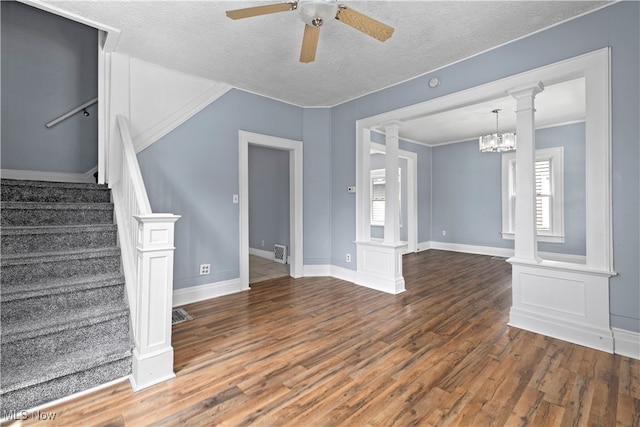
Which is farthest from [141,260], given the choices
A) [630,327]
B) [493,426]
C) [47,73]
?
[630,327]

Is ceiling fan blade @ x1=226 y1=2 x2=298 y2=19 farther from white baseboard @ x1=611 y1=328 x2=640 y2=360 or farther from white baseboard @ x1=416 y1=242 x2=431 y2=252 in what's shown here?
white baseboard @ x1=416 y1=242 x2=431 y2=252

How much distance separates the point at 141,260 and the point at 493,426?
2.23 meters

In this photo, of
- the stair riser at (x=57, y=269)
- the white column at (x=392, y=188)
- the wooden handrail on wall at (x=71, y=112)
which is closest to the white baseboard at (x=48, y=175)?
the wooden handrail on wall at (x=71, y=112)

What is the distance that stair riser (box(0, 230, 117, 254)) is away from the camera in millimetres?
2109

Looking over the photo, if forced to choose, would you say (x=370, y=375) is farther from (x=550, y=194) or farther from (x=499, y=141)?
(x=550, y=194)

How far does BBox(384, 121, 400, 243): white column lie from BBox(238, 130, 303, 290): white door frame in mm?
1357

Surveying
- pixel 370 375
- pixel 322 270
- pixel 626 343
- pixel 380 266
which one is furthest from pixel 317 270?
pixel 626 343

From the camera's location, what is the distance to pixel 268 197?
6.06 metres

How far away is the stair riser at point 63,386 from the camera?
1.56 m

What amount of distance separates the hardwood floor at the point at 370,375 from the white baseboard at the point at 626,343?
8 cm

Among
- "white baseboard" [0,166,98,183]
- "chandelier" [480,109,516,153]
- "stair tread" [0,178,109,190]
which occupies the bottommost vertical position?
"stair tread" [0,178,109,190]

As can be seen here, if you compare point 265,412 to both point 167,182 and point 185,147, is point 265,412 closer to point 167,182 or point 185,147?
point 167,182

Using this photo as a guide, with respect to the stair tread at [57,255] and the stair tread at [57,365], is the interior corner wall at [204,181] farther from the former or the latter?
the stair tread at [57,365]

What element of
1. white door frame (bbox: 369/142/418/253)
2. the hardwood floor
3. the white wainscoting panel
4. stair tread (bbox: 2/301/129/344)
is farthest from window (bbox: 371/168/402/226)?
stair tread (bbox: 2/301/129/344)
